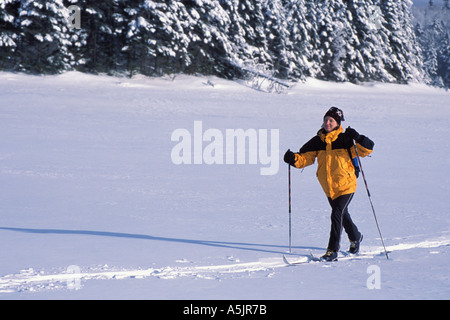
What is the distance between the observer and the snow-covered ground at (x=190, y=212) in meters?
4.46

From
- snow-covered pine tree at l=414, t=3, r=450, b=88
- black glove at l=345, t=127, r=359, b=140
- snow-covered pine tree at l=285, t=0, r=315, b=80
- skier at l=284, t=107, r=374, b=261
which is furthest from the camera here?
snow-covered pine tree at l=414, t=3, r=450, b=88

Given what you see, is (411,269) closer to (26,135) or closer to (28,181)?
(28,181)

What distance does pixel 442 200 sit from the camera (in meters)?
8.39

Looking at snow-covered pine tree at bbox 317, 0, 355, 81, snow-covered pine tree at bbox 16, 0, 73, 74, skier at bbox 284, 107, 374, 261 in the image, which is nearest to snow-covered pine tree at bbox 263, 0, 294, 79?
snow-covered pine tree at bbox 317, 0, 355, 81

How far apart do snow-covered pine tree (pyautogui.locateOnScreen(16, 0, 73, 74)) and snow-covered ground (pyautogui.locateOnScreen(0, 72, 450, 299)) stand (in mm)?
6891

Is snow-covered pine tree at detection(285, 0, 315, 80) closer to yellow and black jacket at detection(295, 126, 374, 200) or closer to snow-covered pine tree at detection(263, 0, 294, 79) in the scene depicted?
snow-covered pine tree at detection(263, 0, 294, 79)

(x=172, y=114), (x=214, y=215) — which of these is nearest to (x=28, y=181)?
(x=214, y=215)

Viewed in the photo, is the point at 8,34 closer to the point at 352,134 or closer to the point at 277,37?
the point at 277,37

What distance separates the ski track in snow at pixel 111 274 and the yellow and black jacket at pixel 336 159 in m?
0.70

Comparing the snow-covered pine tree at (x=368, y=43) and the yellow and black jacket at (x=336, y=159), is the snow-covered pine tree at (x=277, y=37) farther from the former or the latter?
the yellow and black jacket at (x=336, y=159)

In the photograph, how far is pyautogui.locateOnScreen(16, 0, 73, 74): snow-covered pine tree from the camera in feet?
79.7

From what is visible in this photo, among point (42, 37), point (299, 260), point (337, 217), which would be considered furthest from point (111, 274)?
point (42, 37)

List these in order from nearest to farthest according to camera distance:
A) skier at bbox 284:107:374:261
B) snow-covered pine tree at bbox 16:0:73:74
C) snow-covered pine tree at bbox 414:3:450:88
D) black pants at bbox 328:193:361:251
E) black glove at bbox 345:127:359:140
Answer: black glove at bbox 345:127:359:140 → skier at bbox 284:107:374:261 → black pants at bbox 328:193:361:251 → snow-covered pine tree at bbox 16:0:73:74 → snow-covered pine tree at bbox 414:3:450:88

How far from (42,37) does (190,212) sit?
1955 cm
